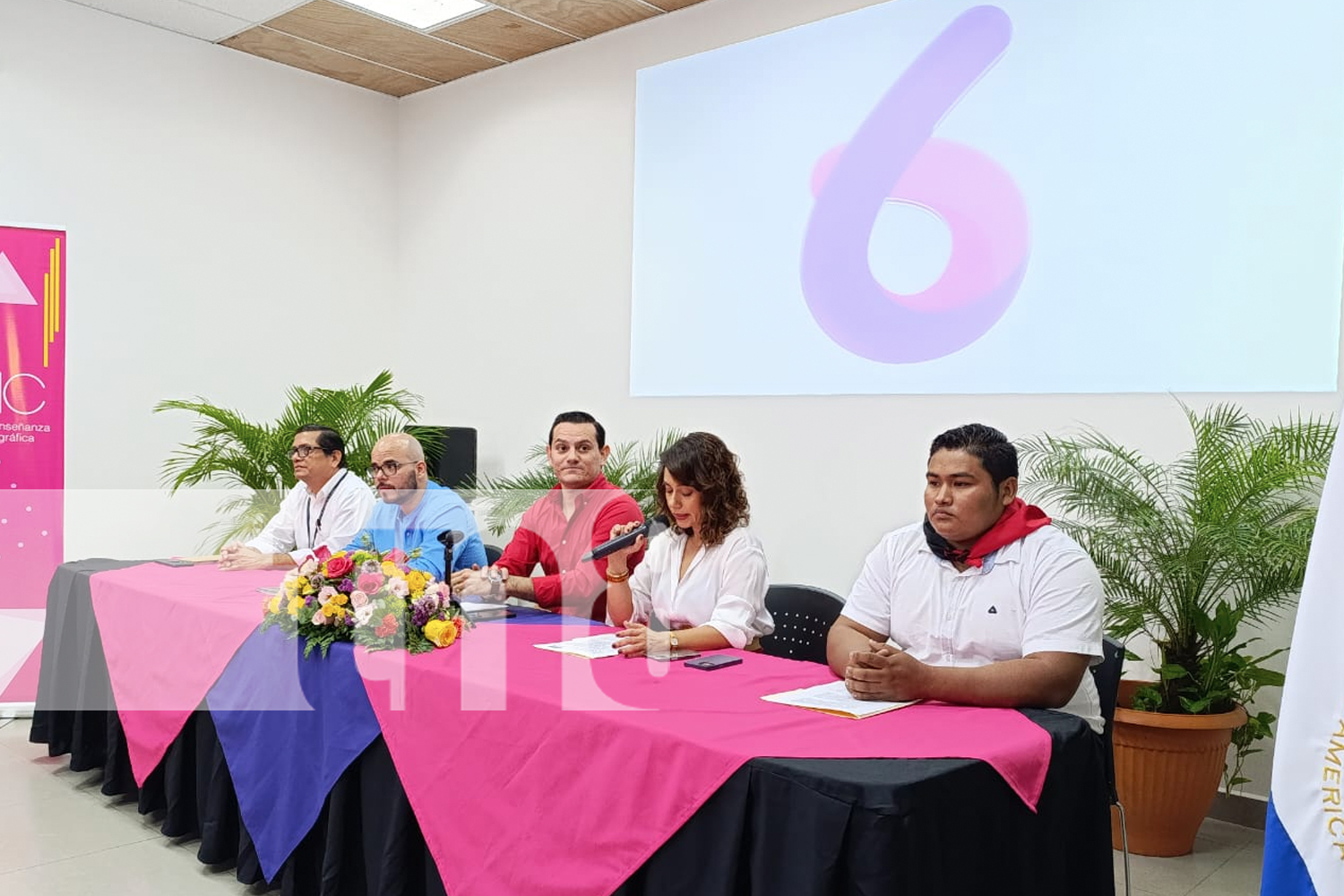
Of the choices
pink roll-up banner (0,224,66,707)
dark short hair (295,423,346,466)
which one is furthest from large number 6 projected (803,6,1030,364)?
pink roll-up banner (0,224,66,707)

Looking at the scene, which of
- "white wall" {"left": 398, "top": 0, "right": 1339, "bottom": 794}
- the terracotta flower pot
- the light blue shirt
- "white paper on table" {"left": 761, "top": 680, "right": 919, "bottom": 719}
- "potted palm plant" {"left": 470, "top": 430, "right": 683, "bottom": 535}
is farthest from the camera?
"potted palm plant" {"left": 470, "top": 430, "right": 683, "bottom": 535}

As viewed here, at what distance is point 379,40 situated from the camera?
5.98 m

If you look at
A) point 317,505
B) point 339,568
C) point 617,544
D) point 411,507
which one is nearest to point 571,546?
point 411,507

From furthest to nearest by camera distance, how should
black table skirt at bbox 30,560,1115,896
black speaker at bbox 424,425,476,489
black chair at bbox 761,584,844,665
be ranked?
black speaker at bbox 424,425,476,489
black chair at bbox 761,584,844,665
black table skirt at bbox 30,560,1115,896

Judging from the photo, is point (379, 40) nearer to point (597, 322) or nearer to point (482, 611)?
point (597, 322)

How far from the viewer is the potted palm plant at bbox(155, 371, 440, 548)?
5.36 m

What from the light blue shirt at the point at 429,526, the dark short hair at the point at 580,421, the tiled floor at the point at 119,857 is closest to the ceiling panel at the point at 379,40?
the light blue shirt at the point at 429,526

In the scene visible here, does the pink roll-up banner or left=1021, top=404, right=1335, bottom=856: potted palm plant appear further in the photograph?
the pink roll-up banner

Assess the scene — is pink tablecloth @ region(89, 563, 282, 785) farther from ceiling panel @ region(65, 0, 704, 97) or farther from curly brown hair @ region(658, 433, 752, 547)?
ceiling panel @ region(65, 0, 704, 97)

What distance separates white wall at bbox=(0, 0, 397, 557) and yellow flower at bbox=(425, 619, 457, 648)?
142 inches

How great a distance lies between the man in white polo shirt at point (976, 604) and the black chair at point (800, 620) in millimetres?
577

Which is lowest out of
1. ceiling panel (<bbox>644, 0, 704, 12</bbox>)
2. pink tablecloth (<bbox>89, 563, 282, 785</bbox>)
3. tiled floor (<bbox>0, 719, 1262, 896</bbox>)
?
tiled floor (<bbox>0, 719, 1262, 896</bbox>)

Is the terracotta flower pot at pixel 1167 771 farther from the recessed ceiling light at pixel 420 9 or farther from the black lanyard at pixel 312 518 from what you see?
the recessed ceiling light at pixel 420 9

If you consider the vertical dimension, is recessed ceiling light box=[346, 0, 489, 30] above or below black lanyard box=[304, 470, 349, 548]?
above
